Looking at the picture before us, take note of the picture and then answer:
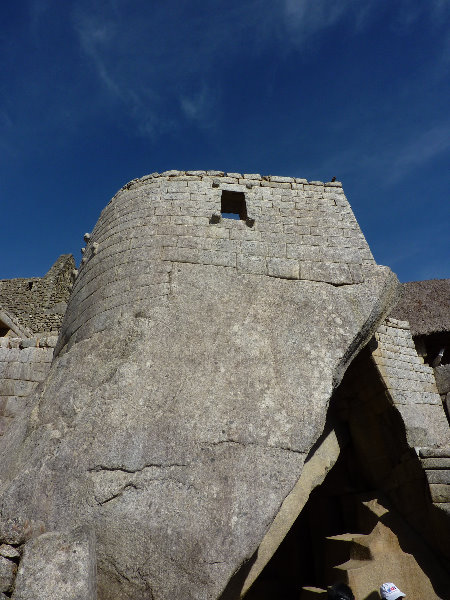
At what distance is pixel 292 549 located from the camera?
5.57m

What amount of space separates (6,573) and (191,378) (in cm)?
163

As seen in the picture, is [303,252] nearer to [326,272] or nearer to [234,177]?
[326,272]

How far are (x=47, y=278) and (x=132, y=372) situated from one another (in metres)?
16.8

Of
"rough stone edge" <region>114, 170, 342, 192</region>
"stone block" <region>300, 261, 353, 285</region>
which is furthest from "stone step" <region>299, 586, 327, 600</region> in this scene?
"rough stone edge" <region>114, 170, 342, 192</region>

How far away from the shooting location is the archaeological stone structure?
258 centimetres

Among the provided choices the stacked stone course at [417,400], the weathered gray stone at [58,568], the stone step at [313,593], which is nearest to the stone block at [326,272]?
the stacked stone course at [417,400]

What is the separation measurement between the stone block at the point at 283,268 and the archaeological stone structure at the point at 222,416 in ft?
0.07

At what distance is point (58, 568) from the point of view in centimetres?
227

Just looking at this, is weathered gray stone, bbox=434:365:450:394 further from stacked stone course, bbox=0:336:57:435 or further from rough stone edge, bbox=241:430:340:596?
stacked stone course, bbox=0:336:57:435

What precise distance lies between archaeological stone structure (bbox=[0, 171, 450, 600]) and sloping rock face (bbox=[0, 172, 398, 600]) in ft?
0.04

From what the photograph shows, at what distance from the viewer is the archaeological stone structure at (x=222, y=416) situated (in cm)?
258

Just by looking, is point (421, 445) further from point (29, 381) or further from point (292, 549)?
point (29, 381)

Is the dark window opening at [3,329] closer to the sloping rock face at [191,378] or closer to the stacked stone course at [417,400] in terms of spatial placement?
the sloping rock face at [191,378]

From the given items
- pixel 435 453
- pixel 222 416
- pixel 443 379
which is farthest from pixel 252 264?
pixel 443 379
